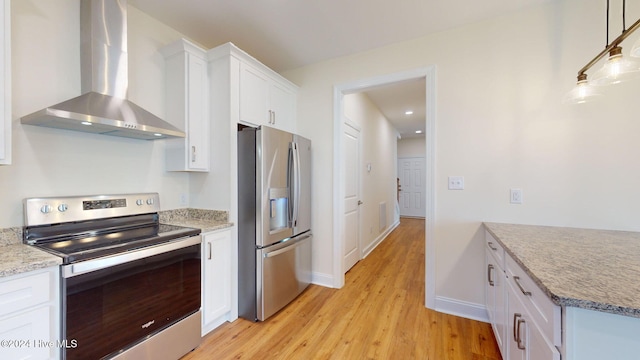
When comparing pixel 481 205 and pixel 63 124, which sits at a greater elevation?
pixel 63 124

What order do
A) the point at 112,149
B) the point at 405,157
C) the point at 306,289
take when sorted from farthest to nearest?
the point at 405,157 → the point at 306,289 → the point at 112,149

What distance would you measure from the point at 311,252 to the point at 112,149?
7.25 ft

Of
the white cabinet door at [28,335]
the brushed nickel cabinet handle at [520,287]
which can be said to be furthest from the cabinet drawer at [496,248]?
the white cabinet door at [28,335]

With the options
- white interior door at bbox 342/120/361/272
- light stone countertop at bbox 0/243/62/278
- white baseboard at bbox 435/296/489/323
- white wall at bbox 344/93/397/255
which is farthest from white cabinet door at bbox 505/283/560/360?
white wall at bbox 344/93/397/255

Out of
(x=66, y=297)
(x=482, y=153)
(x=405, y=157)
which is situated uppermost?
(x=405, y=157)

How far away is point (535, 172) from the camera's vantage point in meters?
2.04

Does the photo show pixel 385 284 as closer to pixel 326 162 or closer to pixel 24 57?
pixel 326 162

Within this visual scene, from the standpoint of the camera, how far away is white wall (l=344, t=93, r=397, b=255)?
3951 millimetres

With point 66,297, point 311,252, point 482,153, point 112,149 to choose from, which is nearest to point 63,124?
point 112,149

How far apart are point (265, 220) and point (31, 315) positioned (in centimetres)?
141

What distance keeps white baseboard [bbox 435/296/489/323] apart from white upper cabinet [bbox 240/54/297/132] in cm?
252

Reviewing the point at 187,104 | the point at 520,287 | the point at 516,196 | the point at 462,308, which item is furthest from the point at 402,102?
the point at 520,287

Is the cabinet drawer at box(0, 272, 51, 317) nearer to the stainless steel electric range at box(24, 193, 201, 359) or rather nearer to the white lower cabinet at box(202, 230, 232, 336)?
the stainless steel electric range at box(24, 193, 201, 359)

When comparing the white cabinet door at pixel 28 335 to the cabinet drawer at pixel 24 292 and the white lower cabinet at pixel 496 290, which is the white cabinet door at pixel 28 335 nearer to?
the cabinet drawer at pixel 24 292
